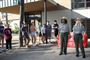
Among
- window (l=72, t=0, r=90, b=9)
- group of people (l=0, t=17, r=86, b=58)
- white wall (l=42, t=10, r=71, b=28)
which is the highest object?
window (l=72, t=0, r=90, b=9)

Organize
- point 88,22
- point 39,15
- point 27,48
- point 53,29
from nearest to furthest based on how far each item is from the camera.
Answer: point 27,48 → point 53,29 → point 88,22 → point 39,15

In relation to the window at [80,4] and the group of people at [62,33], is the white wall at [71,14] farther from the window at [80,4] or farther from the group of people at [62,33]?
the group of people at [62,33]

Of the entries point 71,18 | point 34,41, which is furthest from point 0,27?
point 71,18

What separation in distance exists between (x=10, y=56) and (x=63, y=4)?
729 inches

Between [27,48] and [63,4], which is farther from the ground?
[63,4]

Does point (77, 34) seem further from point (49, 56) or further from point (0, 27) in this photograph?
point (0, 27)

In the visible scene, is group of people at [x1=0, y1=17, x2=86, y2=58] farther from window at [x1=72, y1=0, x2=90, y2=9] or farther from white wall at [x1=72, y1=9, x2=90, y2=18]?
window at [x1=72, y1=0, x2=90, y2=9]

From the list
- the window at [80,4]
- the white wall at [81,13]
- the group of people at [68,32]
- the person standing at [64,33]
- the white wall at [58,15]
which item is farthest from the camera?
the window at [80,4]

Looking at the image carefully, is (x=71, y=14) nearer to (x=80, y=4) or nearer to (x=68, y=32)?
(x=80, y=4)

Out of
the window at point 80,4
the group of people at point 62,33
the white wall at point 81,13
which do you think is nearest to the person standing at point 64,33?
the group of people at point 62,33

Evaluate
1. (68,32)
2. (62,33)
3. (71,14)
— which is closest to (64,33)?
(62,33)

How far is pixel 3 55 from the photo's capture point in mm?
18016

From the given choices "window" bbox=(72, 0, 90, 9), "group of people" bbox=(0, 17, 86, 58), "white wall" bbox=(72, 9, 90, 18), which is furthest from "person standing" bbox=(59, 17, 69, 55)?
"window" bbox=(72, 0, 90, 9)

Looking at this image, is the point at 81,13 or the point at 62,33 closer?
the point at 62,33
